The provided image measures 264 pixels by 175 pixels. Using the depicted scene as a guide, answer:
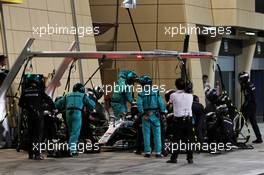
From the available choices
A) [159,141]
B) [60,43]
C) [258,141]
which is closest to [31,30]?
[60,43]

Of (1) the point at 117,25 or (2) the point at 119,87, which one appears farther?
(1) the point at 117,25

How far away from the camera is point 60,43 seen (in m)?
20.2

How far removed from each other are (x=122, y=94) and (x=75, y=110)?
262 cm

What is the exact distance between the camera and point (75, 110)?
15.5m

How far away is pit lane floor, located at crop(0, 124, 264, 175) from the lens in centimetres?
1300

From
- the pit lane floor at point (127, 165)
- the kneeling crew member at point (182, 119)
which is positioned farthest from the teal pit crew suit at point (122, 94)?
the kneeling crew member at point (182, 119)

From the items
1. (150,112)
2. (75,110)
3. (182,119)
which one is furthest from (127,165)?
(75,110)

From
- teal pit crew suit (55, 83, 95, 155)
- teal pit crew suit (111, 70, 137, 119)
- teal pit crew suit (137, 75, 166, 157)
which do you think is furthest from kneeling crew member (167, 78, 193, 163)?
teal pit crew suit (111, 70, 137, 119)

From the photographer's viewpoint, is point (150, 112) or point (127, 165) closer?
point (127, 165)

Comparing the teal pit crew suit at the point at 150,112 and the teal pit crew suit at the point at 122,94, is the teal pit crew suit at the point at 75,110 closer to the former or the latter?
the teal pit crew suit at the point at 150,112

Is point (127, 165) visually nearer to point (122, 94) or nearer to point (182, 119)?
point (182, 119)

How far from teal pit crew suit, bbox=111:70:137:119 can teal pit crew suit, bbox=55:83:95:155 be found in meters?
2.30

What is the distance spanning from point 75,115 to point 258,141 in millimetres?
Result: 6033

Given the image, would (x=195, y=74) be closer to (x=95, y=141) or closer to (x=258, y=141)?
(x=258, y=141)
